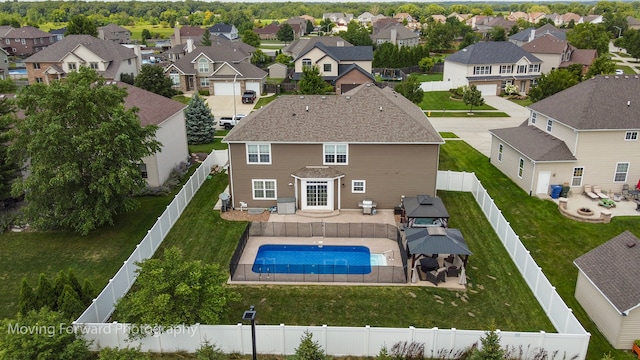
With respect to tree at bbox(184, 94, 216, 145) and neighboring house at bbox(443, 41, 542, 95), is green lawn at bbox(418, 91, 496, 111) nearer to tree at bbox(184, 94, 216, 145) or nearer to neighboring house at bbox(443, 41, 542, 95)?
neighboring house at bbox(443, 41, 542, 95)

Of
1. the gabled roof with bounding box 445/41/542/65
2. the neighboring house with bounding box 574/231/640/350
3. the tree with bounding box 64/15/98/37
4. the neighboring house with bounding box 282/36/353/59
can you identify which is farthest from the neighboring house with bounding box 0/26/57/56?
the neighboring house with bounding box 574/231/640/350

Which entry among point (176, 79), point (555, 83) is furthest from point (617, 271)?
point (176, 79)

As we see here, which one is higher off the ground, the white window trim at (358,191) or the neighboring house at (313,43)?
the neighboring house at (313,43)

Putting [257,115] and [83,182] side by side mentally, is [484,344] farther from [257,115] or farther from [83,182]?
[83,182]

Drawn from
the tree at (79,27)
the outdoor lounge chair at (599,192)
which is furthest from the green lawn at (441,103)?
the tree at (79,27)

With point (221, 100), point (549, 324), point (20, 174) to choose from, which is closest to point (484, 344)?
point (549, 324)

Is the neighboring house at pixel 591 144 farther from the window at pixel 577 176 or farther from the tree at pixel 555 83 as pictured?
the tree at pixel 555 83
